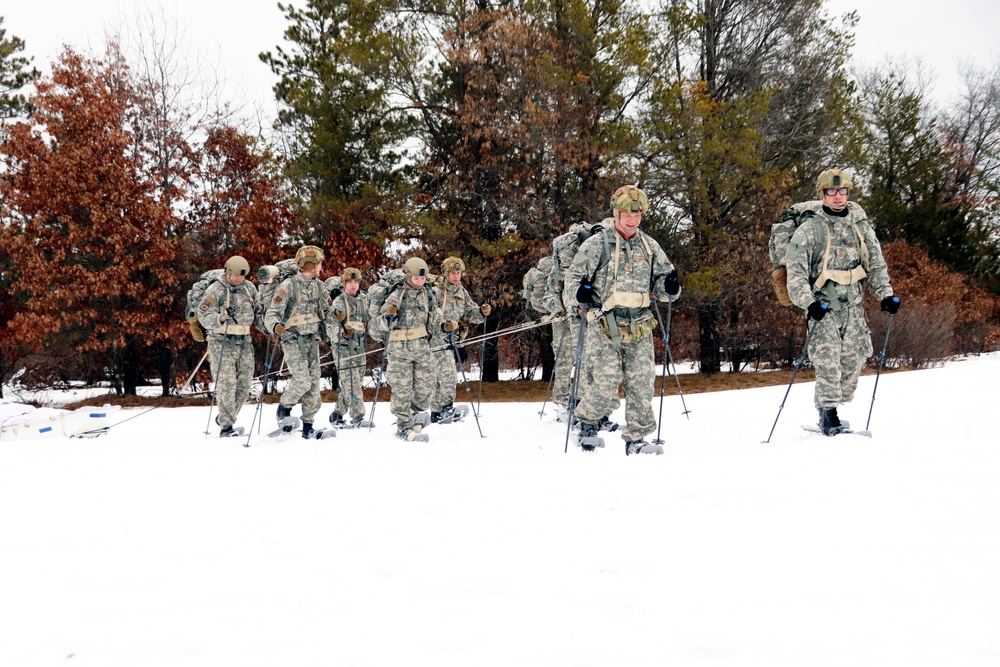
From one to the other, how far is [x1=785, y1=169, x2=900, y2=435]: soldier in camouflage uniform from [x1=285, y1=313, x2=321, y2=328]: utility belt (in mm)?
6238

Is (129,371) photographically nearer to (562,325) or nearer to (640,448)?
(562,325)

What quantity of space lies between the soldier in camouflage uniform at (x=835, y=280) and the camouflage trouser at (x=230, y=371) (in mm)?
7524

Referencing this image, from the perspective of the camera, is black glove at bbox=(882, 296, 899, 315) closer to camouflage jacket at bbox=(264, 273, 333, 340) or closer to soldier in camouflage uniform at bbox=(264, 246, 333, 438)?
soldier in camouflage uniform at bbox=(264, 246, 333, 438)

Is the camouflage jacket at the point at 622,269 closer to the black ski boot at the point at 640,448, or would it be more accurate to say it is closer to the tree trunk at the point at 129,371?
the black ski boot at the point at 640,448

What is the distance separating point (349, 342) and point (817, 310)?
303 inches

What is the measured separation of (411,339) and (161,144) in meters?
14.2

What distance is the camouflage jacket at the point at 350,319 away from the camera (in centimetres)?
1105

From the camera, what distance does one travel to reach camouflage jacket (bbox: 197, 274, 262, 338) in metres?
9.55

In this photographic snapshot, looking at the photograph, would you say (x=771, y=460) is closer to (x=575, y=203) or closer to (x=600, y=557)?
(x=600, y=557)

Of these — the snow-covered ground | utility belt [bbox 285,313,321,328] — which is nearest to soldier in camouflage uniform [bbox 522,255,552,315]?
utility belt [bbox 285,313,321,328]

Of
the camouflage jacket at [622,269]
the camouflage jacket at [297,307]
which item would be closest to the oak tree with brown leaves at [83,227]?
the camouflage jacket at [297,307]

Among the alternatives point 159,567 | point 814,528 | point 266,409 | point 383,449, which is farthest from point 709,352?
point 159,567

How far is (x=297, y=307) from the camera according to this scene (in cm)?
934

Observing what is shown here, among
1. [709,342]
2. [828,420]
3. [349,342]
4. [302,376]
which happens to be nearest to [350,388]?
[349,342]
